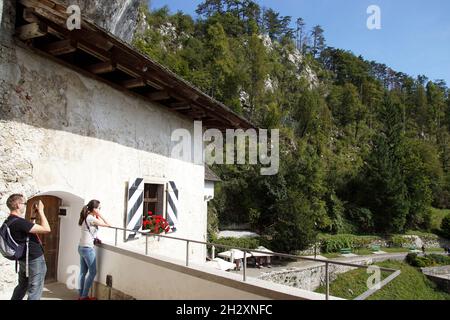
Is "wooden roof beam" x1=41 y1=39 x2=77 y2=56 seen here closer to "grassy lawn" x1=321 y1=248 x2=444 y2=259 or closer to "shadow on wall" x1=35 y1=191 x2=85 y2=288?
"shadow on wall" x1=35 y1=191 x2=85 y2=288

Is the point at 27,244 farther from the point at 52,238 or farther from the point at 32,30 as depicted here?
the point at 32,30

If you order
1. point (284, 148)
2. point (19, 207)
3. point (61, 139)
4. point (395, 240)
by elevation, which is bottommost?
point (395, 240)

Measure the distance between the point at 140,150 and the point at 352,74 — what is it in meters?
78.3

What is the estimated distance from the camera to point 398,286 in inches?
883

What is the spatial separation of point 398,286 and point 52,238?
23.1 m

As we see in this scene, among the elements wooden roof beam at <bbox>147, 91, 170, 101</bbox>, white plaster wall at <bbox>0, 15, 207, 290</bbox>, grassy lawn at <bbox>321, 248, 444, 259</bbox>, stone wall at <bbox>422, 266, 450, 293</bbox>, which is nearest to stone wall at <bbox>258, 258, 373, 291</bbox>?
grassy lawn at <bbox>321, 248, 444, 259</bbox>

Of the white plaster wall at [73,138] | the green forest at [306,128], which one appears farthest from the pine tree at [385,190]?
the white plaster wall at [73,138]

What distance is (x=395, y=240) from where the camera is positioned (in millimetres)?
34375

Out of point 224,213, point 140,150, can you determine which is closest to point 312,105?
point 224,213

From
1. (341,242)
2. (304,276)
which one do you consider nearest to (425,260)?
(341,242)

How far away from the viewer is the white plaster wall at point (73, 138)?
466 centimetres

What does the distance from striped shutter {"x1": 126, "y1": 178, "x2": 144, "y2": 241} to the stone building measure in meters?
0.02

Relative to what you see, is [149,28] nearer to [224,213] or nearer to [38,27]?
[224,213]

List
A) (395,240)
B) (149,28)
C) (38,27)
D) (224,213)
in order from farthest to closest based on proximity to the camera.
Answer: (149,28), (395,240), (224,213), (38,27)
